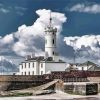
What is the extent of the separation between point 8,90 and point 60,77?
504 inches

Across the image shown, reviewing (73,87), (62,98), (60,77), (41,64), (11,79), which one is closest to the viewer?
(62,98)

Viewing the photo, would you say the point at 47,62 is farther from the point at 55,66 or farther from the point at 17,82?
the point at 17,82

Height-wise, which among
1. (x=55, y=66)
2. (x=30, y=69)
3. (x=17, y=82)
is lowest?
(x=17, y=82)

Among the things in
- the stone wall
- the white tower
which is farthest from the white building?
the stone wall

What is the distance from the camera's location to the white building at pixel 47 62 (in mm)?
127694

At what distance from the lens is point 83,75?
9425cm

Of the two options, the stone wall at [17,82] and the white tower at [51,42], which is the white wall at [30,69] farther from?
the stone wall at [17,82]

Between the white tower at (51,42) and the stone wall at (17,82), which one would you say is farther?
the white tower at (51,42)

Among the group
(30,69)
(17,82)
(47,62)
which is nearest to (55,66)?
(47,62)

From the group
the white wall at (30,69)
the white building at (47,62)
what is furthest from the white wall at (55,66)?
the white wall at (30,69)

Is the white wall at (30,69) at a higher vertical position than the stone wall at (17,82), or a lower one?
higher

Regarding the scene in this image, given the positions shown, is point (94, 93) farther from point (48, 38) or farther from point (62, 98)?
point (48, 38)

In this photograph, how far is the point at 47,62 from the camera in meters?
128

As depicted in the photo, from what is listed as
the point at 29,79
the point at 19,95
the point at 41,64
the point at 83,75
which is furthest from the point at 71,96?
the point at 41,64
